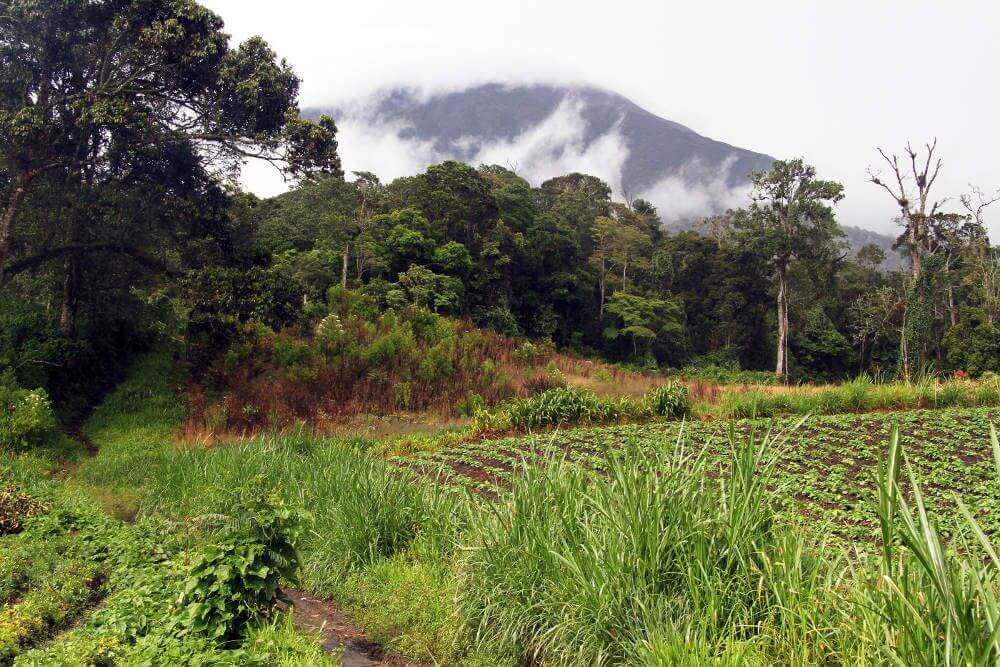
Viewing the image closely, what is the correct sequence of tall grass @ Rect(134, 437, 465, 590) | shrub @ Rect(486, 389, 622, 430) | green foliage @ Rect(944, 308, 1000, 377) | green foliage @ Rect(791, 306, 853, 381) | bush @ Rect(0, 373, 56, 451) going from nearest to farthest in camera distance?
1. tall grass @ Rect(134, 437, 465, 590)
2. bush @ Rect(0, 373, 56, 451)
3. shrub @ Rect(486, 389, 622, 430)
4. green foliage @ Rect(944, 308, 1000, 377)
5. green foliage @ Rect(791, 306, 853, 381)

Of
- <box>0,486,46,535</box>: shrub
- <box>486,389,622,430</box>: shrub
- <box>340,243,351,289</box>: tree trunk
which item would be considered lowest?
<box>0,486,46,535</box>: shrub

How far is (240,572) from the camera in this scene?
391 centimetres

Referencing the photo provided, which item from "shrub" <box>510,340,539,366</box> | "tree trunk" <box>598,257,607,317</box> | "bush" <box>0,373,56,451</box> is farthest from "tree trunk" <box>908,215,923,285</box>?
"bush" <box>0,373,56,451</box>

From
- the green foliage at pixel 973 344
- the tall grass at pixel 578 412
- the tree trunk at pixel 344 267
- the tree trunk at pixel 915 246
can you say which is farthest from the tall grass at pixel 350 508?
the green foliage at pixel 973 344

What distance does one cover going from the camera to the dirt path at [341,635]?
13.6 feet

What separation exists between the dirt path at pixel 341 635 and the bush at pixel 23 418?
28.9 feet

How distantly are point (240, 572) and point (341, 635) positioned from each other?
104cm

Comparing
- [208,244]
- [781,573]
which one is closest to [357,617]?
[781,573]

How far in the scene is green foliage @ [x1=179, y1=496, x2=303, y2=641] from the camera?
151 inches

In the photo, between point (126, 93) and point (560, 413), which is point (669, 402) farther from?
point (126, 93)

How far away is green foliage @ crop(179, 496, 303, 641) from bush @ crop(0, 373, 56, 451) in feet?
30.3

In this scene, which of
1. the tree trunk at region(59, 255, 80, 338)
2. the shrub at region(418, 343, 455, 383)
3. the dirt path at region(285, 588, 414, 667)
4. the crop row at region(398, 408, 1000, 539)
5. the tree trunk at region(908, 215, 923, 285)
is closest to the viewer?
the dirt path at region(285, 588, 414, 667)

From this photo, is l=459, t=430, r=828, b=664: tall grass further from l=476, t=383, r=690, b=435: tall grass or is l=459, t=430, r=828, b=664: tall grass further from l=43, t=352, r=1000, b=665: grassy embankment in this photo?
l=476, t=383, r=690, b=435: tall grass

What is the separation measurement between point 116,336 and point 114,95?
6.11 meters
